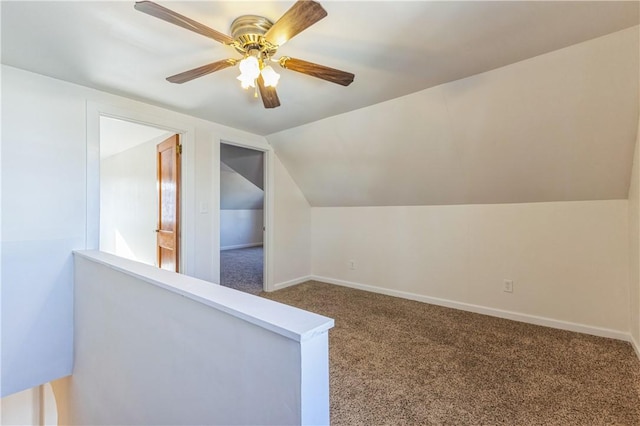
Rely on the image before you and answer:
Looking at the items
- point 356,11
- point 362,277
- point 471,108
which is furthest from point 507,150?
point 362,277

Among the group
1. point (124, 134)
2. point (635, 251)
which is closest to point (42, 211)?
point (124, 134)

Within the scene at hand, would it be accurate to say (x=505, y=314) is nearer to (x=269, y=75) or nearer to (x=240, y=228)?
(x=269, y=75)

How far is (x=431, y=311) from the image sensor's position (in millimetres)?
3139

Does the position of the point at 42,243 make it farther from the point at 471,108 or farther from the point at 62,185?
the point at 471,108

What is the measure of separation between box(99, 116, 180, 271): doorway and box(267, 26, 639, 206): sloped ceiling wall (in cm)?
210

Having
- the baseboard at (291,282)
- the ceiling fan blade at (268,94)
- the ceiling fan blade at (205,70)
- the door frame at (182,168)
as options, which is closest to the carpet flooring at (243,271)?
the baseboard at (291,282)

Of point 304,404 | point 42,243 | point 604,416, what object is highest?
point 42,243

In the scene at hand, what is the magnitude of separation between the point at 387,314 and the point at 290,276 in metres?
1.62

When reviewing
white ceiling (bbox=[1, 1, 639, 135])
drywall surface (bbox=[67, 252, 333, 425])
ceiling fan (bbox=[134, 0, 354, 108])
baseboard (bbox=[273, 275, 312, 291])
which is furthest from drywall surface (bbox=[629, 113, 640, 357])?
baseboard (bbox=[273, 275, 312, 291])

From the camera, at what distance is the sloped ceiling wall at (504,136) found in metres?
1.90

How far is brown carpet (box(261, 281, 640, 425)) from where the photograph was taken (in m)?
1.57

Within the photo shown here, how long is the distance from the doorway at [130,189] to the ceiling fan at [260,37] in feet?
8.39

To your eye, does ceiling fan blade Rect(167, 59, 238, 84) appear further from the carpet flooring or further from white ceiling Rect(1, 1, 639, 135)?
the carpet flooring

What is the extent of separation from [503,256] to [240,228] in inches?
261
